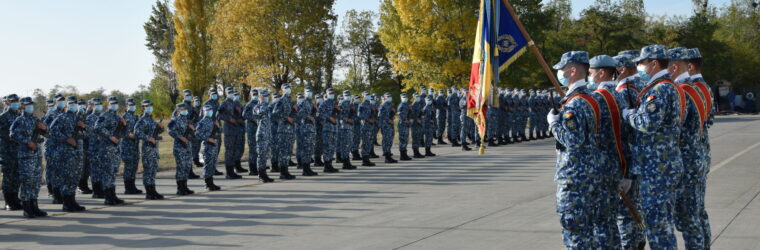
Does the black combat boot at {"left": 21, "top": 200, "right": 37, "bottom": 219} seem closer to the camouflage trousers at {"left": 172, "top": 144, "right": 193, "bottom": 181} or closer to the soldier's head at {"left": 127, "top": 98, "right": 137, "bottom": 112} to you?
the camouflage trousers at {"left": 172, "top": 144, "right": 193, "bottom": 181}

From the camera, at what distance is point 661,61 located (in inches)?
230

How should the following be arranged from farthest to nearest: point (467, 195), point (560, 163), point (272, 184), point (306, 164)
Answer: point (306, 164) < point (272, 184) < point (467, 195) < point (560, 163)

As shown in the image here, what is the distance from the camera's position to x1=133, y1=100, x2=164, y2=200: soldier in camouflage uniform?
1226 centimetres

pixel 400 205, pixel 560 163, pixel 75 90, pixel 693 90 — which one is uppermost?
pixel 75 90

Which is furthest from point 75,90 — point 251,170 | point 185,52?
point 251,170

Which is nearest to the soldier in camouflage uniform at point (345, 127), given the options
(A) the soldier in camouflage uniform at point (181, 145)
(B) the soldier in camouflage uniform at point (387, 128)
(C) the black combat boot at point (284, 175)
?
(B) the soldier in camouflage uniform at point (387, 128)

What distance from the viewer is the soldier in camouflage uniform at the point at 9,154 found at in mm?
11312

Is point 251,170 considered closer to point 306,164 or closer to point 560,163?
point 306,164

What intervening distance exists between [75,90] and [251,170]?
3652cm

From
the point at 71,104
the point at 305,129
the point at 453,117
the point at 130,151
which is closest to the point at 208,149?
the point at 130,151

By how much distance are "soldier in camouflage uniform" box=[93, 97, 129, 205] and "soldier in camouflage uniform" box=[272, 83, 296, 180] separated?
3.28 meters

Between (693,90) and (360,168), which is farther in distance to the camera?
(360,168)

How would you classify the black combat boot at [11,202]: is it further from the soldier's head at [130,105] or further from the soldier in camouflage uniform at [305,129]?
the soldier in camouflage uniform at [305,129]

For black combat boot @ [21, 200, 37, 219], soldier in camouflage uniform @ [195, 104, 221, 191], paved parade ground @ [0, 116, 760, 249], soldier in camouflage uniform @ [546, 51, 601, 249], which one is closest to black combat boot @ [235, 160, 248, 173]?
paved parade ground @ [0, 116, 760, 249]
